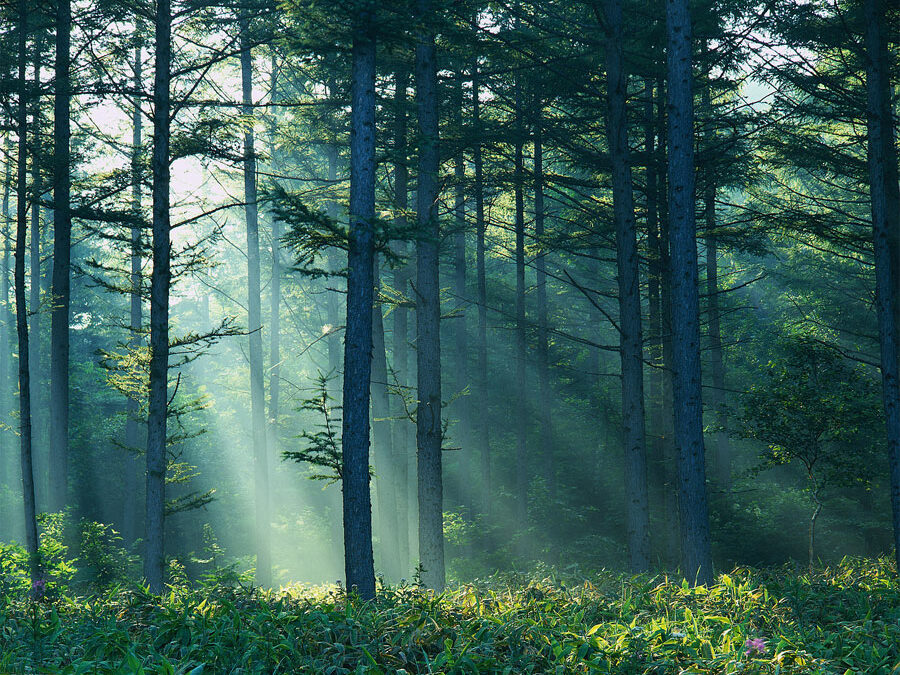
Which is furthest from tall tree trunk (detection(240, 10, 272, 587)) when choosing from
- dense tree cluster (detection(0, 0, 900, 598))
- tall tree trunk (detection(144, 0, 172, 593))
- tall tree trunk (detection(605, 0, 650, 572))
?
tall tree trunk (detection(605, 0, 650, 572))

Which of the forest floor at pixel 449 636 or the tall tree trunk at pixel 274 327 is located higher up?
the tall tree trunk at pixel 274 327

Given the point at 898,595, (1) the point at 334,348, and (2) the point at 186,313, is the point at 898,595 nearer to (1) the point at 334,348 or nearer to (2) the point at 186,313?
(1) the point at 334,348

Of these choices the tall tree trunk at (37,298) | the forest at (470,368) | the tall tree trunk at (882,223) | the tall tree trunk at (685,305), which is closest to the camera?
the forest at (470,368)

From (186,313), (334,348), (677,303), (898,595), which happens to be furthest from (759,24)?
(186,313)

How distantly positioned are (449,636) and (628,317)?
693 centimetres

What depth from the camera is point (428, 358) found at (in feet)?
34.3

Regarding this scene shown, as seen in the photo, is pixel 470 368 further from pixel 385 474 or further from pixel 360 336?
pixel 360 336

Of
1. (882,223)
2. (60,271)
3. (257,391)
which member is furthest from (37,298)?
(882,223)

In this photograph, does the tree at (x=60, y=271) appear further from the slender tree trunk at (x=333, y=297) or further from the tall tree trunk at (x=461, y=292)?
the slender tree trunk at (x=333, y=297)

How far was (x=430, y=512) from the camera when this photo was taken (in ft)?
33.9

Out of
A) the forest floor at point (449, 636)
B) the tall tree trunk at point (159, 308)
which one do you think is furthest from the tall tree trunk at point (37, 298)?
the forest floor at point (449, 636)

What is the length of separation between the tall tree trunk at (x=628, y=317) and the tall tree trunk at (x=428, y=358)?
3.10 metres

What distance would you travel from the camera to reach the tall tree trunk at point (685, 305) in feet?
29.6

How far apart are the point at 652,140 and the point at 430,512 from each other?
9.80m
